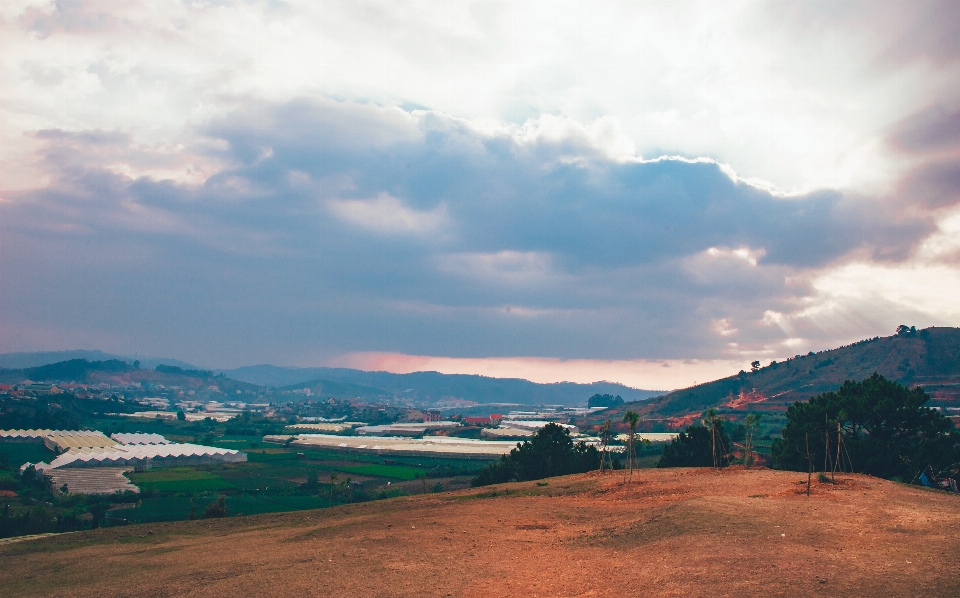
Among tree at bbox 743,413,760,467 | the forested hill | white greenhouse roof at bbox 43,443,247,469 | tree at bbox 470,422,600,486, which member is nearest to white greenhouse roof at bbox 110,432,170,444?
white greenhouse roof at bbox 43,443,247,469

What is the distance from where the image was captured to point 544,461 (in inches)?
2606

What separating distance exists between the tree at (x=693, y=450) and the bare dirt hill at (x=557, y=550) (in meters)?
29.7

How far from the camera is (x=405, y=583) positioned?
19.8 metres

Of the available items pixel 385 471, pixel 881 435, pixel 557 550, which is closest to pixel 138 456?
pixel 385 471

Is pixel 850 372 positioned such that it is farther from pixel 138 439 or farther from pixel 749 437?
pixel 138 439

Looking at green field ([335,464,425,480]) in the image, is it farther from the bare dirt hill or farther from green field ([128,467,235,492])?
the bare dirt hill

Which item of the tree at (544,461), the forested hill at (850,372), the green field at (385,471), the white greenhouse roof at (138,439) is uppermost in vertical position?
the forested hill at (850,372)

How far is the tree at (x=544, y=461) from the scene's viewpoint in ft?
212

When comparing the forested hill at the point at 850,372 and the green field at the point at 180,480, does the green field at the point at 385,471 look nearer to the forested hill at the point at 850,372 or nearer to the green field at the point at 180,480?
the green field at the point at 180,480

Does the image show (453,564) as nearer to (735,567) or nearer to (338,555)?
(338,555)

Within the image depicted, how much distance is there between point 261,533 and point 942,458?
157ft

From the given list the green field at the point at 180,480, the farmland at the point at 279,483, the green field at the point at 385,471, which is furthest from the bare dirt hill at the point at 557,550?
→ the green field at the point at 385,471

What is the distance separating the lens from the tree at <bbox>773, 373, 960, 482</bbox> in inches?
1893

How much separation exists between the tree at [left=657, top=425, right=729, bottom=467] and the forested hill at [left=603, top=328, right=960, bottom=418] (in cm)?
10050
